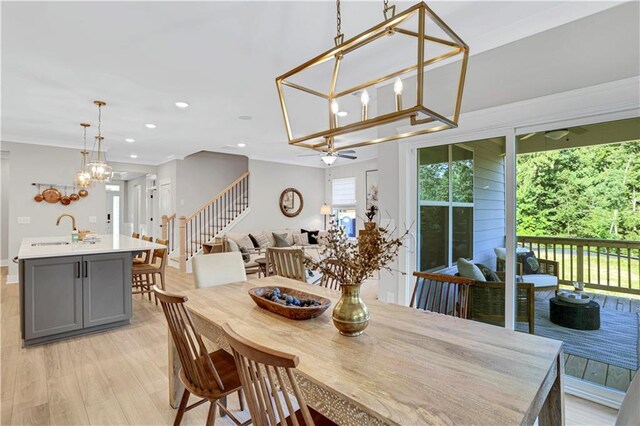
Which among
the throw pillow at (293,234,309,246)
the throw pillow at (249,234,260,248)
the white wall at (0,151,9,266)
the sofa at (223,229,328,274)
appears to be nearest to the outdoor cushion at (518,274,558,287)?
the sofa at (223,229,328,274)

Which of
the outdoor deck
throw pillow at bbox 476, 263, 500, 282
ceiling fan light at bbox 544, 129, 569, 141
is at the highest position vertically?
ceiling fan light at bbox 544, 129, 569, 141

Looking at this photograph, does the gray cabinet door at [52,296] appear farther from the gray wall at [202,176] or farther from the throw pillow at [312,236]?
the throw pillow at [312,236]

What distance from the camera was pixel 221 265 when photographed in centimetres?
265

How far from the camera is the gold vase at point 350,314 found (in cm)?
145

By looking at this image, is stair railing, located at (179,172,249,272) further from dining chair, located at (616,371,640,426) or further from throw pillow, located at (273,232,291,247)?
dining chair, located at (616,371,640,426)

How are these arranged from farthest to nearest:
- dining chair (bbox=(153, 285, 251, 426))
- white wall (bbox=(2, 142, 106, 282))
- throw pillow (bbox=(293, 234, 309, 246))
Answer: throw pillow (bbox=(293, 234, 309, 246)) < white wall (bbox=(2, 142, 106, 282)) < dining chair (bbox=(153, 285, 251, 426))

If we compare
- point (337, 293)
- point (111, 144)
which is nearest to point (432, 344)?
point (337, 293)

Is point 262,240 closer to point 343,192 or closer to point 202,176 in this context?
point 202,176

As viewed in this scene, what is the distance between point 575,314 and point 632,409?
1797mm

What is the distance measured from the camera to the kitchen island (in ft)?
10.2

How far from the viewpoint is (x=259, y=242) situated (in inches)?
283

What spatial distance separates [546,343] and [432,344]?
50cm

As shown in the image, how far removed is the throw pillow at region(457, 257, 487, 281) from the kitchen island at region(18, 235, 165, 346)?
3409 mm

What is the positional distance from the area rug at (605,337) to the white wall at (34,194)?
300 inches
